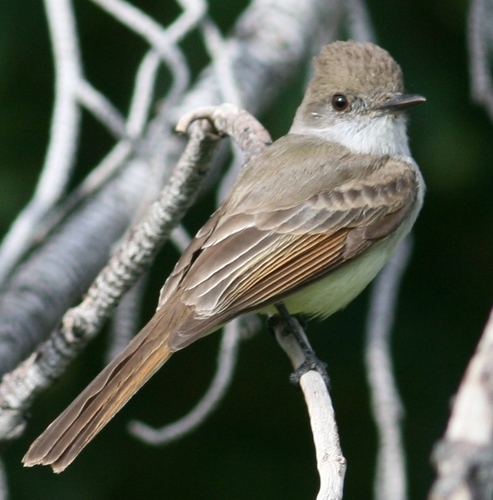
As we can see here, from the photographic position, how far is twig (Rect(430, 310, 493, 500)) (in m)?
1.04

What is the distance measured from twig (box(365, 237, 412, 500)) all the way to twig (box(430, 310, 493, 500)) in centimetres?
174

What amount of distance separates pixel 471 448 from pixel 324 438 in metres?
1.09

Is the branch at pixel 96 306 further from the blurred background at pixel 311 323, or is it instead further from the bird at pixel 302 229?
the blurred background at pixel 311 323

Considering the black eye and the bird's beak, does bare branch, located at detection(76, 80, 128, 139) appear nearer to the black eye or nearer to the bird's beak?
the black eye

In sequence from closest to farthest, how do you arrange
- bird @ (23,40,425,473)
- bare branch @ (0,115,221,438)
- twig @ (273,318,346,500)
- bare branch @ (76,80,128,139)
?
twig @ (273,318,346,500) < bare branch @ (0,115,221,438) < bird @ (23,40,425,473) < bare branch @ (76,80,128,139)

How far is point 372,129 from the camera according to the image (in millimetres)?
3770

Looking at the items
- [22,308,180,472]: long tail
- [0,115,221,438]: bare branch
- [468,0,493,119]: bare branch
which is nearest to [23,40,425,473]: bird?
[22,308,180,472]: long tail

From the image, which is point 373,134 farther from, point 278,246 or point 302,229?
point 278,246

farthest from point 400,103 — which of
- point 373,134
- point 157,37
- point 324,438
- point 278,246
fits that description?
point 324,438

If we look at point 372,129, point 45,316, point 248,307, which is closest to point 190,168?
point 248,307

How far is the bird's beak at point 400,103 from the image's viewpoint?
3604 mm

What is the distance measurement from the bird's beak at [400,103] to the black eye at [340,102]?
0.48ft

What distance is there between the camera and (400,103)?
3.65 meters

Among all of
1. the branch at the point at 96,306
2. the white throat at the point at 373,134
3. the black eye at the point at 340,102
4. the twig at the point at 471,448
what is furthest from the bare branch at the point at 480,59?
the twig at the point at 471,448
